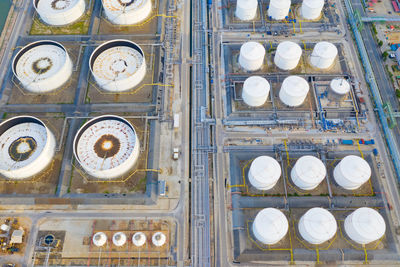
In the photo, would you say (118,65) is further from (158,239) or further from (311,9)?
(311,9)

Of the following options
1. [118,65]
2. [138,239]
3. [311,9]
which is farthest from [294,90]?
[138,239]

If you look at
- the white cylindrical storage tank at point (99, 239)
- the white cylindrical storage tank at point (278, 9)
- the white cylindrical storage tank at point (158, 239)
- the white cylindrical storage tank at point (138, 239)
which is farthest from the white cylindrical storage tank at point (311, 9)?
the white cylindrical storage tank at point (99, 239)

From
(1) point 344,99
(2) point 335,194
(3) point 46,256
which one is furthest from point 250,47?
(3) point 46,256

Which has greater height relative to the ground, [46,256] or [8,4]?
[8,4]

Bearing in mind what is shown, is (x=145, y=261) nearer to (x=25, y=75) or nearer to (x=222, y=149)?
(x=222, y=149)

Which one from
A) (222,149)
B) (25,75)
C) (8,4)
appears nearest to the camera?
Result: (222,149)

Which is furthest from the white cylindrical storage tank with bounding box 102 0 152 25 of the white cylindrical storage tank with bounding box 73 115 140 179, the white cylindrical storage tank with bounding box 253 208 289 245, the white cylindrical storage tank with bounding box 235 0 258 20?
the white cylindrical storage tank with bounding box 253 208 289 245
